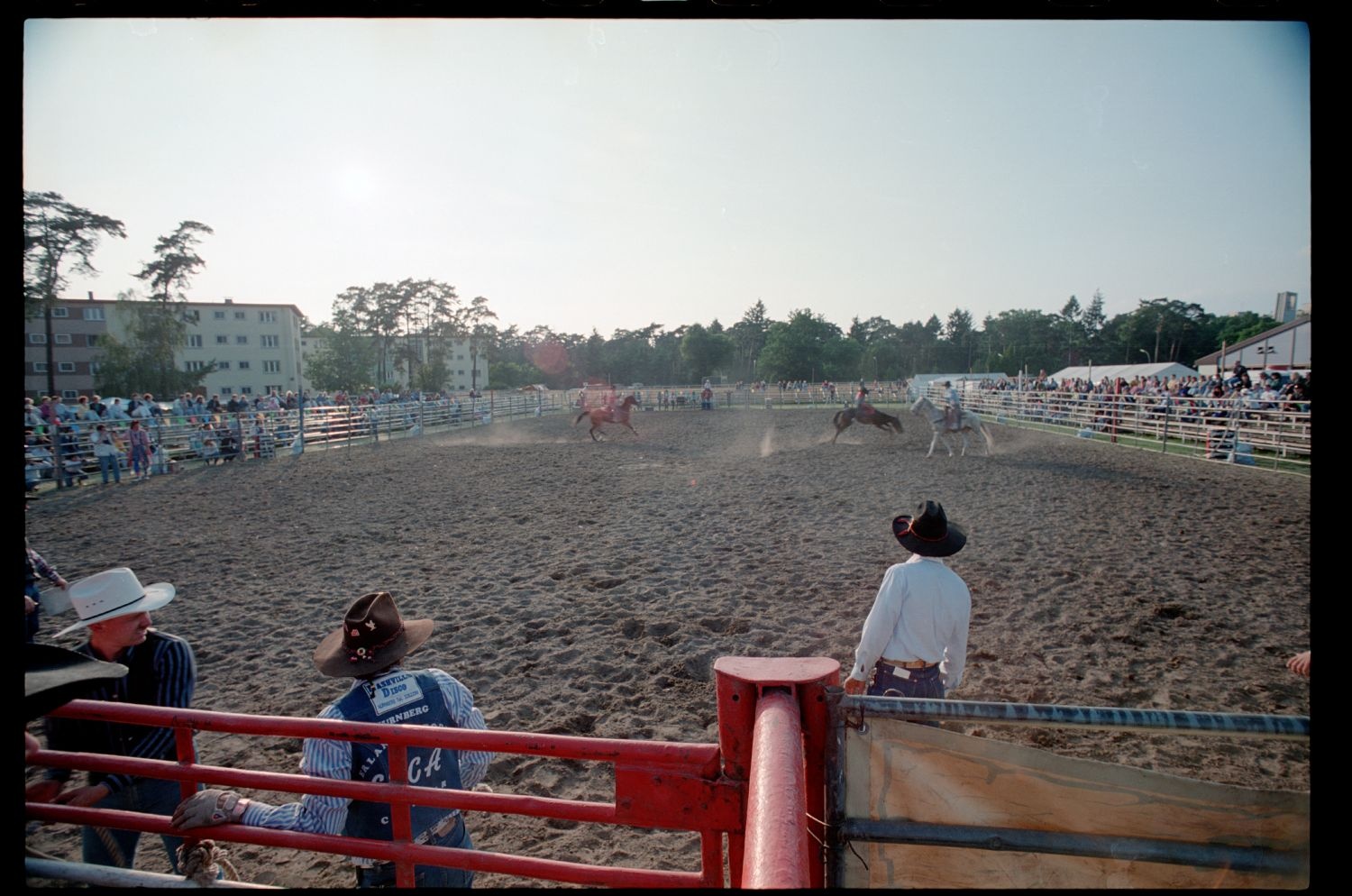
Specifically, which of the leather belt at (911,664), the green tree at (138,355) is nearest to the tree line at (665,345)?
the green tree at (138,355)

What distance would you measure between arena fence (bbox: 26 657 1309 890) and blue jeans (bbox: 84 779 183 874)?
0.77 m

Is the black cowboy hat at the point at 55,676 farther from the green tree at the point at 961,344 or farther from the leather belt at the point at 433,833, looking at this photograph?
the green tree at the point at 961,344

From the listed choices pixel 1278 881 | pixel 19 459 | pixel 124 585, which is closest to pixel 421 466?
pixel 124 585

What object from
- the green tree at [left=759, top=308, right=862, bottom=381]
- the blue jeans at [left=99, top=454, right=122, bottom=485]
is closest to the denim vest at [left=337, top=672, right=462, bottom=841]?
the blue jeans at [left=99, top=454, right=122, bottom=485]

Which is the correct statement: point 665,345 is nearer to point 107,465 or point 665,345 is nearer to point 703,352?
point 703,352

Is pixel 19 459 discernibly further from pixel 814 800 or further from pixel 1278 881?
pixel 1278 881

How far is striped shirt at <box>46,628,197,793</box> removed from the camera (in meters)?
2.24

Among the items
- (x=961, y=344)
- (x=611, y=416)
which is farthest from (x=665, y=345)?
(x=611, y=416)

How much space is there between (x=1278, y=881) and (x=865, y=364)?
2695 inches

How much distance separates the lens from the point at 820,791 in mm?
1452

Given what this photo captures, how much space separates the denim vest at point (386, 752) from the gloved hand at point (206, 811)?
312 mm

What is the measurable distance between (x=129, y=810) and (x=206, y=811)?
762mm

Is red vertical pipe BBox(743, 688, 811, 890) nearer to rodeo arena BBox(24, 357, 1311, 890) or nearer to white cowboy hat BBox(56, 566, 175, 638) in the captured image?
rodeo arena BBox(24, 357, 1311, 890)

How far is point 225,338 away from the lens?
132 feet
